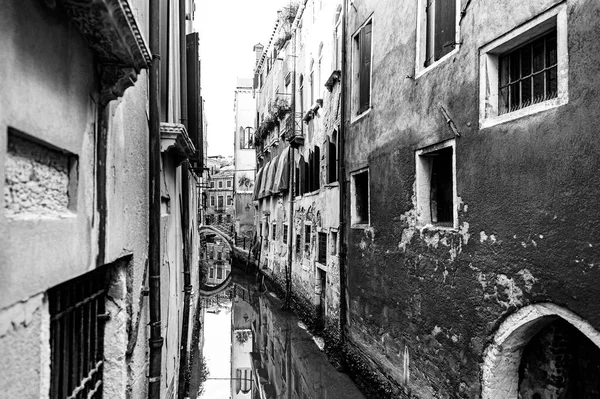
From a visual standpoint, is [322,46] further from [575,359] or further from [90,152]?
[90,152]

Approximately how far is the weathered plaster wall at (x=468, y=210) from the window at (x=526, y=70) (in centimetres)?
10

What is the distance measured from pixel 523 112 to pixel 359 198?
5.15 metres

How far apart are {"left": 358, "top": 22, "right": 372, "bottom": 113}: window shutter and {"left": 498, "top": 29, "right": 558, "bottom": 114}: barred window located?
12.6ft

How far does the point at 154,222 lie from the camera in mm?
4426

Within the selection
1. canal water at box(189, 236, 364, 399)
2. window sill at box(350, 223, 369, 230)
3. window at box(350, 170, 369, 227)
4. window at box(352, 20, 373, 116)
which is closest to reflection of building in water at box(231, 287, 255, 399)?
canal water at box(189, 236, 364, 399)

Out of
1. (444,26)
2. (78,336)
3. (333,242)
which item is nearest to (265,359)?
(333,242)

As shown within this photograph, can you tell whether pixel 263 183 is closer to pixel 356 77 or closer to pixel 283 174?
pixel 283 174

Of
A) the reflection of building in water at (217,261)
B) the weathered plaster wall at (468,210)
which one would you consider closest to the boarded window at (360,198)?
the weathered plaster wall at (468,210)

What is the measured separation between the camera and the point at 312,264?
44.4 feet

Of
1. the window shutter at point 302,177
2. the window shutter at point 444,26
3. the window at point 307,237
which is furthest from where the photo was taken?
the window shutter at point 302,177

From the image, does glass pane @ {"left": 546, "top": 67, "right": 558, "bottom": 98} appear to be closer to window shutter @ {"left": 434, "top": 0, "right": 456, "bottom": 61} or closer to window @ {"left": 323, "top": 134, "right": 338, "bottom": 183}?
window shutter @ {"left": 434, "top": 0, "right": 456, "bottom": 61}

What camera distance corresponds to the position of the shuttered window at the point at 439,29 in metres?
6.01

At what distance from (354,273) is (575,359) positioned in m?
5.11

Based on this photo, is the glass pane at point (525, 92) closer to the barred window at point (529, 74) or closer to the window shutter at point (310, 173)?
the barred window at point (529, 74)
